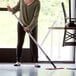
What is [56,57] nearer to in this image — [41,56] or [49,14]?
[41,56]

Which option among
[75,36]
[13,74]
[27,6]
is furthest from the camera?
[75,36]

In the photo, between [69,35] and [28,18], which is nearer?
[28,18]

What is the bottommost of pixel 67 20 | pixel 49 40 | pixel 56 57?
pixel 56 57

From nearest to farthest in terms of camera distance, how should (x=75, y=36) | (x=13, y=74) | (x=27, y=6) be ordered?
(x=13, y=74) → (x=27, y=6) → (x=75, y=36)

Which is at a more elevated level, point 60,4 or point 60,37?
point 60,4

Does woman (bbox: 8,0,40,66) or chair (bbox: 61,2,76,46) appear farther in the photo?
chair (bbox: 61,2,76,46)

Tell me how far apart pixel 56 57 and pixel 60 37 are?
403 mm

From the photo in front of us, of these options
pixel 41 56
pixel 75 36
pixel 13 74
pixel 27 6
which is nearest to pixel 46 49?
pixel 41 56

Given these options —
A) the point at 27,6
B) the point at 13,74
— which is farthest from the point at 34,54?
the point at 13,74

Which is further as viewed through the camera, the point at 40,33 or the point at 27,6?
the point at 40,33

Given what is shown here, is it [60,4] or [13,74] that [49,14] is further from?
[13,74]

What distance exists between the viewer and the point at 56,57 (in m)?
5.42

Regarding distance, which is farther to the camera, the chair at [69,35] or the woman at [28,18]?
the chair at [69,35]

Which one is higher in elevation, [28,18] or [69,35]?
[28,18]
